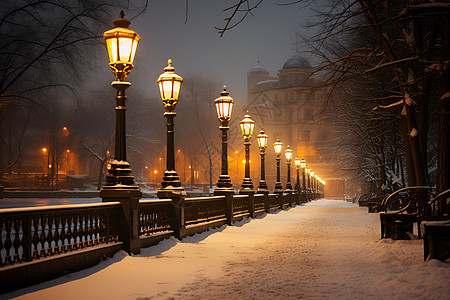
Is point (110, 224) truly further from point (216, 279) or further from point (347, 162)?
point (347, 162)

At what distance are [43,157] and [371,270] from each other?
82973mm

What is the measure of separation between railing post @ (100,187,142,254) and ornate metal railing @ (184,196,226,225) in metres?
3.98

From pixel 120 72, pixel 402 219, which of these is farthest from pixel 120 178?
pixel 402 219

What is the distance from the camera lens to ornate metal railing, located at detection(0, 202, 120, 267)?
6.48 metres

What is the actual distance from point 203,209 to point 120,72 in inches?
251

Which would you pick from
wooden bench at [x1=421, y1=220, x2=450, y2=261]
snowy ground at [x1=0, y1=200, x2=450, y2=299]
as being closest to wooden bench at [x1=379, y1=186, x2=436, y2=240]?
snowy ground at [x1=0, y1=200, x2=450, y2=299]

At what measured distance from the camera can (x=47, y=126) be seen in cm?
6600

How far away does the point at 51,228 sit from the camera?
7227 mm

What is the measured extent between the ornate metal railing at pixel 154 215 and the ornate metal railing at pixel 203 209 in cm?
139

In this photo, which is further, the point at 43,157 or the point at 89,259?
the point at 43,157

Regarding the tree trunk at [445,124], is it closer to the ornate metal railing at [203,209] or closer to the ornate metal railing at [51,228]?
the ornate metal railing at [203,209]

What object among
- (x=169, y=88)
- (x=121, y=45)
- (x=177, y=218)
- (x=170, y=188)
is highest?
(x=121, y=45)

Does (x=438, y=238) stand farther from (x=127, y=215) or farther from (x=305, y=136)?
(x=305, y=136)

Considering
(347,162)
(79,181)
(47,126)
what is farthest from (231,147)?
(347,162)
